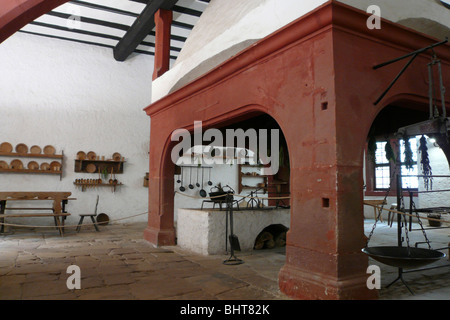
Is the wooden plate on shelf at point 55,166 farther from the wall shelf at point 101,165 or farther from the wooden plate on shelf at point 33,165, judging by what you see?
the wall shelf at point 101,165

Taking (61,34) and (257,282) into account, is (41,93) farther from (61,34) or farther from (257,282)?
(257,282)

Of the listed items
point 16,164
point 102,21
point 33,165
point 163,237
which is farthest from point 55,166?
point 163,237

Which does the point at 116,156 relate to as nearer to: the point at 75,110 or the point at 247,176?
the point at 75,110

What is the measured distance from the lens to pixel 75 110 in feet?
33.8

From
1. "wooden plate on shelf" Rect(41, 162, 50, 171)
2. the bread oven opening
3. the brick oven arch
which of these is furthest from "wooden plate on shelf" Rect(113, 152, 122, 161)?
the bread oven opening

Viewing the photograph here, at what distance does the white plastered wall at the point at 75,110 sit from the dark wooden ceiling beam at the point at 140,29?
617 mm

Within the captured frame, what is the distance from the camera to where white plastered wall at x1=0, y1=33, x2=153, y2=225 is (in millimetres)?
9602

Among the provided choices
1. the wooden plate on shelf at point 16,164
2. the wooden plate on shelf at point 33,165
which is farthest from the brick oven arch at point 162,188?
the wooden plate on shelf at point 16,164

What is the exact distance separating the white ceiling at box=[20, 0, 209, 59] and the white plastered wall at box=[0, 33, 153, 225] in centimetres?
40

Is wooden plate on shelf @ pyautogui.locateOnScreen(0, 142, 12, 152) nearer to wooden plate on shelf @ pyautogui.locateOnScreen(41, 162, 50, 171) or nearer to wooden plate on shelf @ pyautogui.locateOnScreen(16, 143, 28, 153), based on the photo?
wooden plate on shelf @ pyautogui.locateOnScreen(16, 143, 28, 153)

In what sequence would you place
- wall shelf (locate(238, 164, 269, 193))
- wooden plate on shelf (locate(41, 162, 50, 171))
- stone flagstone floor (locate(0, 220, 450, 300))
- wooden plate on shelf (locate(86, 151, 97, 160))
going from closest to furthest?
stone flagstone floor (locate(0, 220, 450, 300))
wooden plate on shelf (locate(41, 162, 50, 171))
wooden plate on shelf (locate(86, 151, 97, 160))
wall shelf (locate(238, 164, 269, 193))

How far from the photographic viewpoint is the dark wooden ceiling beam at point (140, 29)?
305 inches

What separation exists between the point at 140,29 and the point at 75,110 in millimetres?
3216
